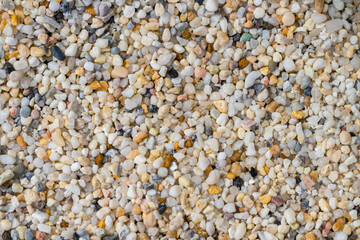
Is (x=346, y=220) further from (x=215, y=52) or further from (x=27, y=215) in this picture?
(x=27, y=215)

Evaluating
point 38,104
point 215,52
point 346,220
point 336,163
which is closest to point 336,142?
point 336,163

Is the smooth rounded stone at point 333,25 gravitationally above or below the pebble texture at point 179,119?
above

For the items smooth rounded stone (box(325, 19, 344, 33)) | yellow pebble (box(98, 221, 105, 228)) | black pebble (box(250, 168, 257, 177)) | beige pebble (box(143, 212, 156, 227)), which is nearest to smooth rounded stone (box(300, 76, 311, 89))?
smooth rounded stone (box(325, 19, 344, 33))

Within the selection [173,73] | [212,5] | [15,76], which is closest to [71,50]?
[15,76]

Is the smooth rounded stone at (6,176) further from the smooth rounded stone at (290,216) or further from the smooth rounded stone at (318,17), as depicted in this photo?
the smooth rounded stone at (318,17)

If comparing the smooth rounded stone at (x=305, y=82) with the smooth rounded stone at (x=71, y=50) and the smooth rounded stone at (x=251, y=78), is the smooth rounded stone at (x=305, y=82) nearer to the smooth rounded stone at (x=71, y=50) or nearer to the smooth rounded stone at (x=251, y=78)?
the smooth rounded stone at (x=251, y=78)

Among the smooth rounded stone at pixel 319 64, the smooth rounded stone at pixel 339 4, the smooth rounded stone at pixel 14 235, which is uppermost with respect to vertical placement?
the smooth rounded stone at pixel 339 4

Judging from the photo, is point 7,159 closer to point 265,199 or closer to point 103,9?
point 103,9

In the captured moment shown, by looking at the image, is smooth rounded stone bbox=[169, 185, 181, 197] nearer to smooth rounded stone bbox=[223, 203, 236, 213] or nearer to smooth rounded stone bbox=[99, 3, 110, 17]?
smooth rounded stone bbox=[223, 203, 236, 213]

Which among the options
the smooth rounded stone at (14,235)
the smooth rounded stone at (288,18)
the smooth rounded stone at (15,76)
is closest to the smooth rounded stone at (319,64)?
the smooth rounded stone at (288,18)
